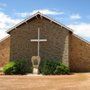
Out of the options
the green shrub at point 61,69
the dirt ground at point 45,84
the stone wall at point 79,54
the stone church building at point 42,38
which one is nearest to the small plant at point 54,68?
the green shrub at point 61,69

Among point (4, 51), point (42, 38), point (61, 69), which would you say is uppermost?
point (42, 38)

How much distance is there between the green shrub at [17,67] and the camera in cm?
3331

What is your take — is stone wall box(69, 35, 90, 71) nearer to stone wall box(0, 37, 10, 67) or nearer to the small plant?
the small plant

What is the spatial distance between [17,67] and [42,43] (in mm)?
3865

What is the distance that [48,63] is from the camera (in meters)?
33.9

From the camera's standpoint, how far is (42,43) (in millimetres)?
35562

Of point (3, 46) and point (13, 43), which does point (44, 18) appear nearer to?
point (13, 43)

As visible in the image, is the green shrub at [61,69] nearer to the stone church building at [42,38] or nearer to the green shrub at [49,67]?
the green shrub at [49,67]

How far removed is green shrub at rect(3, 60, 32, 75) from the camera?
109 feet

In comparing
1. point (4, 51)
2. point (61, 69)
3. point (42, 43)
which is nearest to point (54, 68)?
point (61, 69)

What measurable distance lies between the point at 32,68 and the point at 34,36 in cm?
339

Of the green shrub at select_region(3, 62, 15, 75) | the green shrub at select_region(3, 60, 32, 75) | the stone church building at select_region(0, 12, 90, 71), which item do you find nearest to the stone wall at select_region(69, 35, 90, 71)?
the stone church building at select_region(0, 12, 90, 71)

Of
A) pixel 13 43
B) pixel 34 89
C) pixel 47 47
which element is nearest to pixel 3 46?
pixel 13 43

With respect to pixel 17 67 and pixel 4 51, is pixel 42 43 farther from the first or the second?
pixel 4 51
